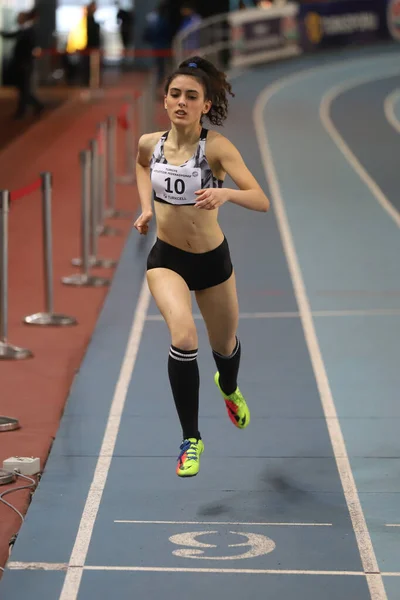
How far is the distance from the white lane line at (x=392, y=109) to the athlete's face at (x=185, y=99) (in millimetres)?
18929

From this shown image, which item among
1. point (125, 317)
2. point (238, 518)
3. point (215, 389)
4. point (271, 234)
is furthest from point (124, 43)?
point (238, 518)

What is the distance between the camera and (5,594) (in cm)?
551

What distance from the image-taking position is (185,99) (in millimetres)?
6555

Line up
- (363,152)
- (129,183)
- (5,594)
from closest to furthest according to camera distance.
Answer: (5,594) < (129,183) < (363,152)

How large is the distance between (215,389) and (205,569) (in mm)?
3421

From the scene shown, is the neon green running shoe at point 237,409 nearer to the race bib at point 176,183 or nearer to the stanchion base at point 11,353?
the race bib at point 176,183

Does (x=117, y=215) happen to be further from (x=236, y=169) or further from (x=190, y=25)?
(x=190, y=25)

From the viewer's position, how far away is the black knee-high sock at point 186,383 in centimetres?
662

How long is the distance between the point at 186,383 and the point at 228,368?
713mm

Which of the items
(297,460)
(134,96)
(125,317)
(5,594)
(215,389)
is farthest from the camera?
(134,96)

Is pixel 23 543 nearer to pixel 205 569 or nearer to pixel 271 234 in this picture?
pixel 205 569

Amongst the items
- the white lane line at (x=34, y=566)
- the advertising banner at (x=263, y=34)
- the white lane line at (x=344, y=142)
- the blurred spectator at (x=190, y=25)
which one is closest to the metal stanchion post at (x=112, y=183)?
the white lane line at (x=344, y=142)

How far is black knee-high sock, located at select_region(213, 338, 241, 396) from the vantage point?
7.32m

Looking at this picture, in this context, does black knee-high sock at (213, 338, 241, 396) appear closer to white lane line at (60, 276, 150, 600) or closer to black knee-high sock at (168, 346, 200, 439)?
black knee-high sock at (168, 346, 200, 439)
